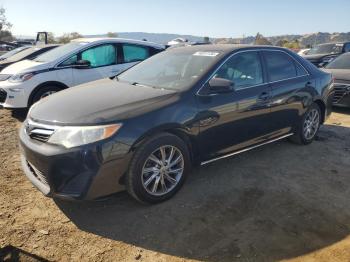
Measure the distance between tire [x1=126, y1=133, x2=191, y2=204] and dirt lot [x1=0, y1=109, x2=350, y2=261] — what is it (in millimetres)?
155

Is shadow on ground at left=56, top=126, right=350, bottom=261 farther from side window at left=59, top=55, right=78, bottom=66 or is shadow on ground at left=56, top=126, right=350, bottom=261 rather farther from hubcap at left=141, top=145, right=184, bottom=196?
side window at left=59, top=55, right=78, bottom=66

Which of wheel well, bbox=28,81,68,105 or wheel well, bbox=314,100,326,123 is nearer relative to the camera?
wheel well, bbox=314,100,326,123

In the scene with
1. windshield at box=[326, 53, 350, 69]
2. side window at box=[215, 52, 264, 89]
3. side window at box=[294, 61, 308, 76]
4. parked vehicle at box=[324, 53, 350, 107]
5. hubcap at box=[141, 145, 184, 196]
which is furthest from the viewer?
windshield at box=[326, 53, 350, 69]

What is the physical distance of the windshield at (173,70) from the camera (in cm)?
413

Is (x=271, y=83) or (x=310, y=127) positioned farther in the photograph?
Result: (x=310, y=127)

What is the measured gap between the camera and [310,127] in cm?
572

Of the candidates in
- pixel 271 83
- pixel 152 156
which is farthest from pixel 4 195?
pixel 271 83

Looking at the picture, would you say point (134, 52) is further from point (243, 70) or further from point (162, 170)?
point (162, 170)

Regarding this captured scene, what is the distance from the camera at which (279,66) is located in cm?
505

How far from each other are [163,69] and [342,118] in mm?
4864

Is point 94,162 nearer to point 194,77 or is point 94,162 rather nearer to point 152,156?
point 152,156

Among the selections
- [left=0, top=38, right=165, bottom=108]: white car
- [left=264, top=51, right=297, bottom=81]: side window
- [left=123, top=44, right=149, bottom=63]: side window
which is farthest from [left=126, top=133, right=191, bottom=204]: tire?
[left=123, top=44, right=149, bottom=63]: side window

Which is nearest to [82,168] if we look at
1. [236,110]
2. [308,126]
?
[236,110]

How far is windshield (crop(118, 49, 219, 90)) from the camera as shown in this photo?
13.5 feet
